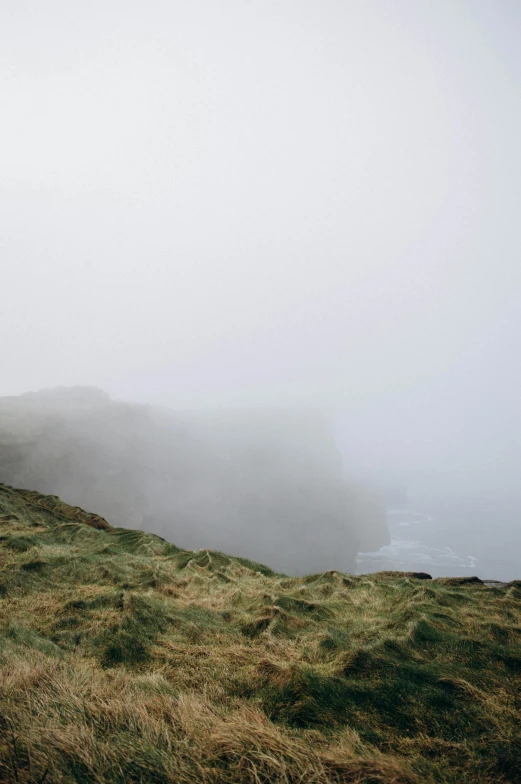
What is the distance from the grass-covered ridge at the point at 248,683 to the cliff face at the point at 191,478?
2230 inches

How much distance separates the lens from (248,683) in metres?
4.83

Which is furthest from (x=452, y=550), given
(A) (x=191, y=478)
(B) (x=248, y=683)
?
(B) (x=248, y=683)

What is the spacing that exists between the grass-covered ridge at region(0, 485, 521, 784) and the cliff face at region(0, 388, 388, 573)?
56.6m

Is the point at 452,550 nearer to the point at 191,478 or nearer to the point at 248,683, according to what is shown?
the point at 191,478

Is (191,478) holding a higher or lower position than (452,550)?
higher

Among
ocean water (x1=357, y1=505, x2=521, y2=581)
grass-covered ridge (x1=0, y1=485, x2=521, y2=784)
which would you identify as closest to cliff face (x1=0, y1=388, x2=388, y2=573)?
ocean water (x1=357, y1=505, x2=521, y2=581)

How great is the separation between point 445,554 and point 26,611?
529 feet

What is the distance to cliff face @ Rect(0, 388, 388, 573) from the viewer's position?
6900 centimetres

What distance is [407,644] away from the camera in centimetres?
611

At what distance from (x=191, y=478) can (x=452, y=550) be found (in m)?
116

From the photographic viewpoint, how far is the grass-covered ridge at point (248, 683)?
104 inches

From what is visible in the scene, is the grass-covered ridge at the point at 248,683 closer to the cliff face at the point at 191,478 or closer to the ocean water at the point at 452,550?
the cliff face at the point at 191,478

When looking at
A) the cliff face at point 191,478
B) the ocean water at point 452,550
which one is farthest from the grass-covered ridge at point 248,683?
the ocean water at point 452,550

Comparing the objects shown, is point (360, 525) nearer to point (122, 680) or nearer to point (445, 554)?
point (445, 554)
